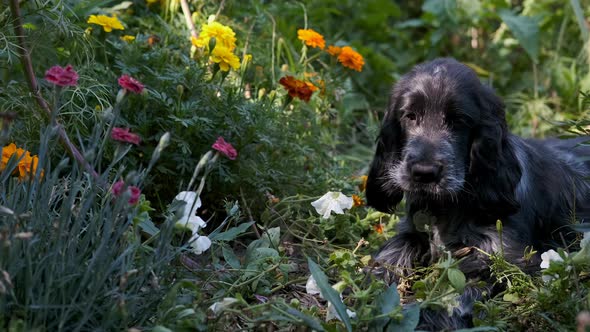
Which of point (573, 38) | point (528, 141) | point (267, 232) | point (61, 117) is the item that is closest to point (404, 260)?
point (267, 232)

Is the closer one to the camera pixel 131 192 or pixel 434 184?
pixel 131 192

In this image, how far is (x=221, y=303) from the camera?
2.79m

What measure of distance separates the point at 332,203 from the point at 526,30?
13.7ft

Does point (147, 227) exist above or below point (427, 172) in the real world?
below

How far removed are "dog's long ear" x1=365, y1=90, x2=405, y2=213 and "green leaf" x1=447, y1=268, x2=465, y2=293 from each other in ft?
3.10

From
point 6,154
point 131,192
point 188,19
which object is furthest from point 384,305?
point 188,19

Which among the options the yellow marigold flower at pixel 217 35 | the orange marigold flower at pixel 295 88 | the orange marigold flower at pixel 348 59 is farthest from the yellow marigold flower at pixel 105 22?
the orange marigold flower at pixel 348 59

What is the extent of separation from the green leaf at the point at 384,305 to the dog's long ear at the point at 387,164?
103 cm

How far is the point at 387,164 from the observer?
401 centimetres

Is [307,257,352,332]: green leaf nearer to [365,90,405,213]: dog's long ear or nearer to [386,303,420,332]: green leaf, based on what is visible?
[386,303,420,332]: green leaf

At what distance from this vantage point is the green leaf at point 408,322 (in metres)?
2.89

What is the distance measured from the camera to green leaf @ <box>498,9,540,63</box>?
23.6 feet

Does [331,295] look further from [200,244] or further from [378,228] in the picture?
[378,228]

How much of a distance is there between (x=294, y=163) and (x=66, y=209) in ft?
6.65
